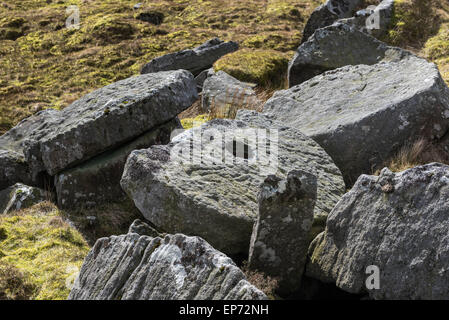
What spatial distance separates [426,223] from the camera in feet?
19.0

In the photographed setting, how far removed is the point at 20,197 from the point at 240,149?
526cm

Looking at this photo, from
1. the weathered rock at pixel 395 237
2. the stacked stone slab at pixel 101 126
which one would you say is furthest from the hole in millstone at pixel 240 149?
the weathered rock at pixel 395 237

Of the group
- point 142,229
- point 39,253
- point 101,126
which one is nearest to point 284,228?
point 142,229

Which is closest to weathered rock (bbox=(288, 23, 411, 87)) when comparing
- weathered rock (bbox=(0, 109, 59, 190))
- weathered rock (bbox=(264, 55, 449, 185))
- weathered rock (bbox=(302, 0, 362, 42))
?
weathered rock (bbox=(264, 55, 449, 185))

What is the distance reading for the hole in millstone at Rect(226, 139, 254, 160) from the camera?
9.17 m

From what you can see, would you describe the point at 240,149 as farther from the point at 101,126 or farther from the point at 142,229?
the point at 101,126

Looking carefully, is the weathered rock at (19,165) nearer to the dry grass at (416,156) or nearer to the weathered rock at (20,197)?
the weathered rock at (20,197)

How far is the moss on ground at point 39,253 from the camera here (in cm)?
693

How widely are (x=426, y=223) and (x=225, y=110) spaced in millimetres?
9827

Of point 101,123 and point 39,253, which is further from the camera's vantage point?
point 101,123

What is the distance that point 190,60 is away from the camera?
23.5 meters

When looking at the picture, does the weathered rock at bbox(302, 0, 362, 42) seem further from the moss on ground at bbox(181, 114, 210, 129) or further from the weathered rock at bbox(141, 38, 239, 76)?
the moss on ground at bbox(181, 114, 210, 129)

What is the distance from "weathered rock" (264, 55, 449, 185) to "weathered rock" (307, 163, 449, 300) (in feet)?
11.3

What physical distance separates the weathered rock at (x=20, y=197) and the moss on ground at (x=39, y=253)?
307 millimetres
